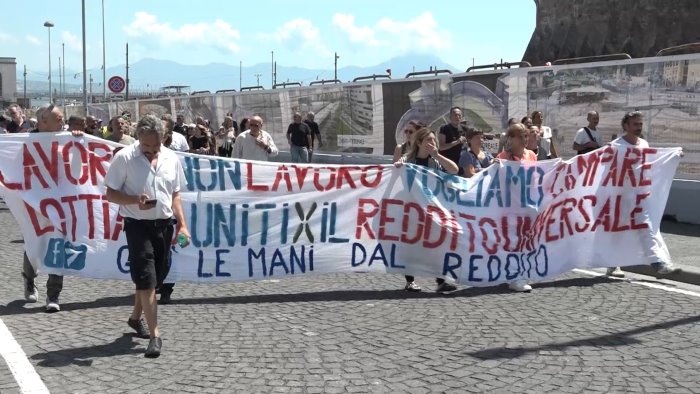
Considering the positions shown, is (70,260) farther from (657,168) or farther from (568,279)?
(657,168)

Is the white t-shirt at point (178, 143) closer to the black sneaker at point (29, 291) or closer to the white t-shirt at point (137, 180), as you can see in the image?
the black sneaker at point (29, 291)

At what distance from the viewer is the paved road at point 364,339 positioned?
16.0ft

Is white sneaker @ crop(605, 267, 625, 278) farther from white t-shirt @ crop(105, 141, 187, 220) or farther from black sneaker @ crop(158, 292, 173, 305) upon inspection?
white t-shirt @ crop(105, 141, 187, 220)

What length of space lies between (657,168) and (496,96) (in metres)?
8.29

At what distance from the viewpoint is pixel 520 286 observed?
25.0 feet

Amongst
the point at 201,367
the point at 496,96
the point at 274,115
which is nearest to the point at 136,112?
the point at 274,115

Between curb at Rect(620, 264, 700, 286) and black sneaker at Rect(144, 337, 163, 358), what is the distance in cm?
574

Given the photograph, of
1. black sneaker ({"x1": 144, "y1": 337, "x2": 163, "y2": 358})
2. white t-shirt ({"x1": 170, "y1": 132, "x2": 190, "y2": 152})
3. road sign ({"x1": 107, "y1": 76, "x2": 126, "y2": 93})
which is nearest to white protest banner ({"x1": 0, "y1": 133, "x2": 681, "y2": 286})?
black sneaker ({"x1": 144, "y1": 337, "x2": 163, "y2": 358})

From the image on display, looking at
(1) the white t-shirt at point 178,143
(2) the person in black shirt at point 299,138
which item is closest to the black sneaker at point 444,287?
(1) the white t-shirt at point 178,143

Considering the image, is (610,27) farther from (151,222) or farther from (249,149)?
(151,222)

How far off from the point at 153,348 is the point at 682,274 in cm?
582

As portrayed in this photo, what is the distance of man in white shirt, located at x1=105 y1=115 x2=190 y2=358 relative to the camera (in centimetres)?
541

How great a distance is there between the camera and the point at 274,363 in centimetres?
521

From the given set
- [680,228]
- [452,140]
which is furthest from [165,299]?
[680,228]
